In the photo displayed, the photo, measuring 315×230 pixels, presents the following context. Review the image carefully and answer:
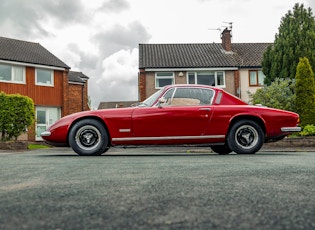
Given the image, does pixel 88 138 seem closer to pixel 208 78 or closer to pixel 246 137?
pixel 246 137

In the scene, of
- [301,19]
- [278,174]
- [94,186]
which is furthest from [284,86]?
[94,186]

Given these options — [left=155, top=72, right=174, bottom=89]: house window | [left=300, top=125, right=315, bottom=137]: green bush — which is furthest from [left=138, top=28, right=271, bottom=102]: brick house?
[left=300, top=125, right=315, bottom=137]: green bush

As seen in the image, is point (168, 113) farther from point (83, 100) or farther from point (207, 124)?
point (83, 100)

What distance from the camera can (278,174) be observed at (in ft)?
11.7

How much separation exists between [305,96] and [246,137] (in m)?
8.71

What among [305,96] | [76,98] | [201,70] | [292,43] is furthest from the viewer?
[76,98]

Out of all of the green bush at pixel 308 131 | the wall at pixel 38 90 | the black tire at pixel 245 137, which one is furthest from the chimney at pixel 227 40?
the black tire at pixel 245 137

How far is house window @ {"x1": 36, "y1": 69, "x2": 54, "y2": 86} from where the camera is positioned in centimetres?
2356

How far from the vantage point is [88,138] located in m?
7.08

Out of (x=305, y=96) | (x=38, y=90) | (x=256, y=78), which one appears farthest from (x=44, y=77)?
(x=305, y=96)

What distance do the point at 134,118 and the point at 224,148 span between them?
2.26 m

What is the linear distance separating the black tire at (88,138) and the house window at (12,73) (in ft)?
55.0

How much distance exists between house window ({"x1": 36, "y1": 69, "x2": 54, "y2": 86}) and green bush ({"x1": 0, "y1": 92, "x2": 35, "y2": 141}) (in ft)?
31.3

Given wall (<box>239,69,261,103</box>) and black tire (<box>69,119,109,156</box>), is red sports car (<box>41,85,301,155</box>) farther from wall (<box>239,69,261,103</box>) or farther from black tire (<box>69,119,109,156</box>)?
wall (<box>239,69,261,103</box>)
